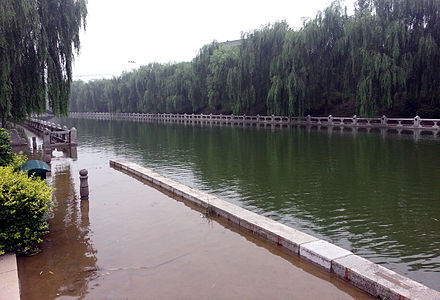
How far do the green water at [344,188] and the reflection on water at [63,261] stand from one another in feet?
11.5

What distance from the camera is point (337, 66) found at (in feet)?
105

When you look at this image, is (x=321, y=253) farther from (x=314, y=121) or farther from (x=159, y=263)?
(x=314, y=121)

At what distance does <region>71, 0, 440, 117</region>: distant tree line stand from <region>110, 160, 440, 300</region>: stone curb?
955 inches

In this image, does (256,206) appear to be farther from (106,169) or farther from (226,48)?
(226,48)

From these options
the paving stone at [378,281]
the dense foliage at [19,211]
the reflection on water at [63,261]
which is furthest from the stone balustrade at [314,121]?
the dense foliage at [19,211]

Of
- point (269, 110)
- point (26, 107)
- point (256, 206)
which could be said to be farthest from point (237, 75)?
point (256, 206)

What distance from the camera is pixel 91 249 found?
5359 millimetres

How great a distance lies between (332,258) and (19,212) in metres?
4.13

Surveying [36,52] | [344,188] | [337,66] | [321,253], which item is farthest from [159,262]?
[337,66]

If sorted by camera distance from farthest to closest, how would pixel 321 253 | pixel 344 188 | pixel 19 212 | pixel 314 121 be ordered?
1. pixel 314 121
2. pixel 344 188
3. pixel 19 212
4. pixel 321 253

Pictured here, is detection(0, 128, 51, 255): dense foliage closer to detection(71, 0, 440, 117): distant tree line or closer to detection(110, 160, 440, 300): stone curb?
detection(110, 160, 440, 300): stone curb

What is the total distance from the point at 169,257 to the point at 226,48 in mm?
42669

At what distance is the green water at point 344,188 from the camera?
5.78 meters

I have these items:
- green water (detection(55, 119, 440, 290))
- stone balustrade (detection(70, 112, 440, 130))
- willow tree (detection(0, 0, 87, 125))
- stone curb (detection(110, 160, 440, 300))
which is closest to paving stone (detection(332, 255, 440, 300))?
stone curb (detection(110, 160, 440, 300))
